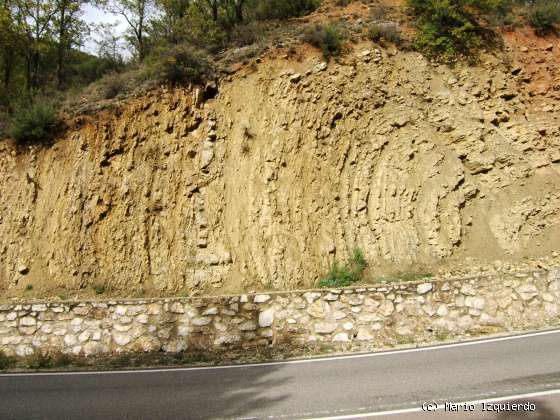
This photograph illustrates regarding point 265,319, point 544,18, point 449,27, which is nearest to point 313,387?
point 265,319

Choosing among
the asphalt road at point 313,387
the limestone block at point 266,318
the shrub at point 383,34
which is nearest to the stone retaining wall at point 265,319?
the limestone block at point 266,318

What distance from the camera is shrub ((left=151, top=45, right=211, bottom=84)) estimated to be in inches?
548

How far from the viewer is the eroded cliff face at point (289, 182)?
38.6 feet

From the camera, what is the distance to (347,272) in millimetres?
11492

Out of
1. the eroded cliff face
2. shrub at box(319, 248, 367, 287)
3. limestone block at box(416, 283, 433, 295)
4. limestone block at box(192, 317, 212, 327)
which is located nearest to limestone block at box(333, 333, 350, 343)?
limestone block at box(416, 283, 433, 295)

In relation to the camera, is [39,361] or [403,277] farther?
[403,277]

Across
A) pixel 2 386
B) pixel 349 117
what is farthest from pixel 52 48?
pixel 2 386

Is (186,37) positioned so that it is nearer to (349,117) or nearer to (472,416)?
(349,117)

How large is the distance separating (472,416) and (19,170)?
47.3 ft

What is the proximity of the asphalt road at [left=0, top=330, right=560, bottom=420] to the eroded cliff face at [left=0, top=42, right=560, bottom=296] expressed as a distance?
456 centimetres

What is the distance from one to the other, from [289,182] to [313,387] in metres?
7.62

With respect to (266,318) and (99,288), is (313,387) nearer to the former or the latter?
(266,318)

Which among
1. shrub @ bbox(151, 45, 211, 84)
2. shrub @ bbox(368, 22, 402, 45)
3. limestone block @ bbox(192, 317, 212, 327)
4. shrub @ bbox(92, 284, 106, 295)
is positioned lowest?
shrub @ bbox(92, 284, 106, 295)

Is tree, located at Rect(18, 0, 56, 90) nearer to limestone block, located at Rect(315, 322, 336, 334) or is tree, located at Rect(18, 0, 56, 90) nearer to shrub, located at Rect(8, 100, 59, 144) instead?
shrub, located at Rect(8, 100, 59, 144)
